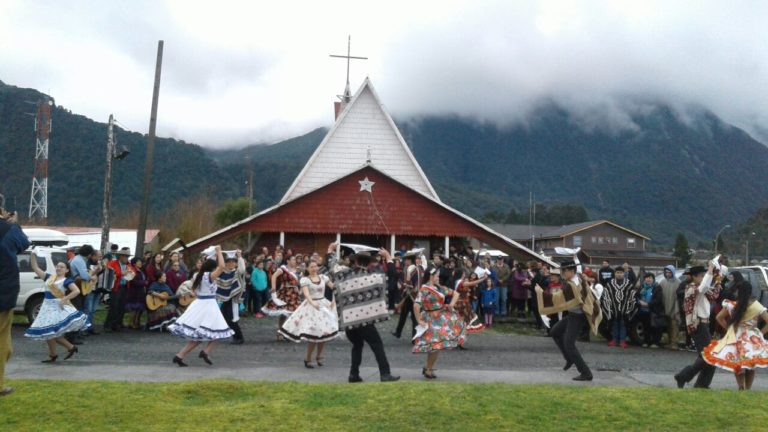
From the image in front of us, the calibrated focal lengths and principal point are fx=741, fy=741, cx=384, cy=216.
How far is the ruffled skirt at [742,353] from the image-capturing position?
9.62 meters

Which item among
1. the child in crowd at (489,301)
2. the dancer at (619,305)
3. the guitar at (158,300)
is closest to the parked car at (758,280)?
the dancer at (619,305)

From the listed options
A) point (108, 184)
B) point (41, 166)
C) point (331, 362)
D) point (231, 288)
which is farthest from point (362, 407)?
point (41, 166)

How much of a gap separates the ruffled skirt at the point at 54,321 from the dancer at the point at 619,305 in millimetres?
11575

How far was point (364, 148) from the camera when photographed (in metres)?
34.4

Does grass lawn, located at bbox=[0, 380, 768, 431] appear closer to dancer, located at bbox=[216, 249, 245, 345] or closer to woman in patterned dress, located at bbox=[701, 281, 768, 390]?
woman in patterned dress, located at bbox=[701, 281, 768, 390]

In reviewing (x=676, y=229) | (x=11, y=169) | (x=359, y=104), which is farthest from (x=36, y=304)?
(x=676, y=229)

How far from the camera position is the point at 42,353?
1319cm

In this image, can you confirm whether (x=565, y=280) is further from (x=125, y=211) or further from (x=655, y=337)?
(x=125, y=211)

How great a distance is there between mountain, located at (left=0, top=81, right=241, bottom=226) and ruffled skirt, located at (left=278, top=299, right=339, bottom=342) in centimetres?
5620

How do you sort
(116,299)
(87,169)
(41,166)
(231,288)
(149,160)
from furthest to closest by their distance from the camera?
(87,169)
(41,166)
(149,160)
(116,299)
(231,288)

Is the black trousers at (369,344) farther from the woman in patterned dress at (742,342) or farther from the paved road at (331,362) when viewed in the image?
the woman in patterned dress at (742,342)

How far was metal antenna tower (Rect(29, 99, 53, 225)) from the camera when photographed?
172 feet

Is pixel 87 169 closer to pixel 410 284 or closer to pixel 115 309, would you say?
pixel 115 309

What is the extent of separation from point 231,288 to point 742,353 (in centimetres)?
893
